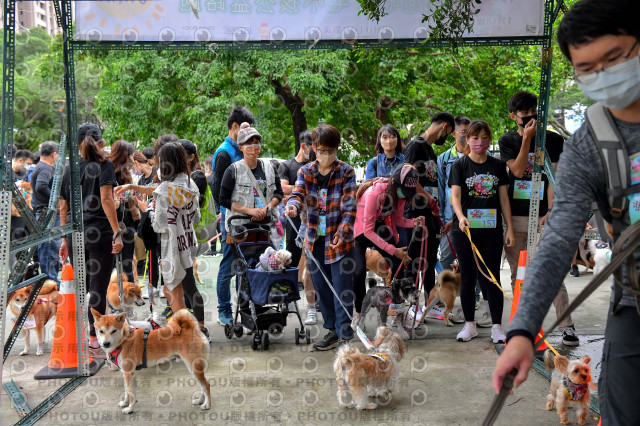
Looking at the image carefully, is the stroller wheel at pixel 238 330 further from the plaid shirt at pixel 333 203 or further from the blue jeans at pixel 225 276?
the plaid shirt at pixel 333 203

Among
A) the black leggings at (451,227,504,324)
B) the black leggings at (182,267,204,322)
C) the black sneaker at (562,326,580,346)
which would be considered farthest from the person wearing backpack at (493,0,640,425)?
the black leggings at (182,267,204,322)

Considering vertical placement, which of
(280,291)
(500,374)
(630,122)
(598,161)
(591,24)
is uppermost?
(591,24)

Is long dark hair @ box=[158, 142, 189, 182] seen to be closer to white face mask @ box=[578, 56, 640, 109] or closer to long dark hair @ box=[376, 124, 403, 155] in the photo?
long dark hair @ box=[376, 124, 403, 155]

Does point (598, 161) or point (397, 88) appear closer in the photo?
point (598, 161)

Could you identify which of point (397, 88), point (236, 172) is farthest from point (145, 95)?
point (236, 172)

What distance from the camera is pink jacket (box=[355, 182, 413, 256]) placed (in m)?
6.26

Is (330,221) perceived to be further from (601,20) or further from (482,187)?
(601,20)

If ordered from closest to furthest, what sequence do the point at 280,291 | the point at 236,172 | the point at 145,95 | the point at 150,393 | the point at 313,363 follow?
1. the point at 150,393
2. the point at 313,363
3. the point at 280,291
4. the point at 236,172
5. the point at 145,95

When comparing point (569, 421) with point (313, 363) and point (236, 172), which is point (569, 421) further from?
point (236, 172)

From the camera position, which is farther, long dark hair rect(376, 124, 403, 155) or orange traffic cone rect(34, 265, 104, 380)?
long dark hair rect(376, 124, 403, 155)

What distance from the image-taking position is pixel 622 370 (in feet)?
6.25

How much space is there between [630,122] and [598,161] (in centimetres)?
16

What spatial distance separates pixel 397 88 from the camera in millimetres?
16203

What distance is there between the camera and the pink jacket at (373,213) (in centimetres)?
626
